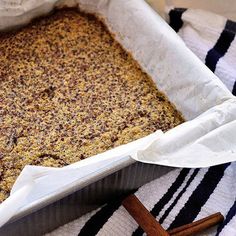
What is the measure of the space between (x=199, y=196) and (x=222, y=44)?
1.41ft

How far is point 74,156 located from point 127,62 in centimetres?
35

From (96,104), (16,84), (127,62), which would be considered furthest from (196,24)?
(16,84)

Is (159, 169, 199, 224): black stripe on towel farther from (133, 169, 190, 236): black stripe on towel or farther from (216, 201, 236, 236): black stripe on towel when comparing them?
(216, 201, 236, 236): black stripe on towel

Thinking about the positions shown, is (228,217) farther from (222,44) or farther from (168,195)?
(222,44)

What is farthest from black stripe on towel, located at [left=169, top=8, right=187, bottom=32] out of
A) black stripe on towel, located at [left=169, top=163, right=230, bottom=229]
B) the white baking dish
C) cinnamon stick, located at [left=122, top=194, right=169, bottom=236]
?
cinnamon stick, located at [left=122, top=194, right=169, bottom=236]

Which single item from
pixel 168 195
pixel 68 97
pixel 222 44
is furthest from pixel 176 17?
pixel 168 195

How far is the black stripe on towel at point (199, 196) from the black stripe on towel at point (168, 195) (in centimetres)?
4

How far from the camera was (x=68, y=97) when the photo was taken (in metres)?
1.25

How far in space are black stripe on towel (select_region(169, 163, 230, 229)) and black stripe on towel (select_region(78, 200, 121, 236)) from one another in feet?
0.45

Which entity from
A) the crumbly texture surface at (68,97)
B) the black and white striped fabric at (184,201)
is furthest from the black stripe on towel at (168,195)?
the crumbly texture surface at (68,97)

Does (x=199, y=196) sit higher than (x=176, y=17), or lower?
lower

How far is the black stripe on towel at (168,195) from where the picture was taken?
1.15 metres

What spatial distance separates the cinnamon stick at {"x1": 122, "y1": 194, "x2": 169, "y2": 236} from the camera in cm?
109

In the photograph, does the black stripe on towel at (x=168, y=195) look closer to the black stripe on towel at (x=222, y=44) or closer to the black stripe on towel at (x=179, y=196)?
the black stripe on towel at (x=179, y=196)
